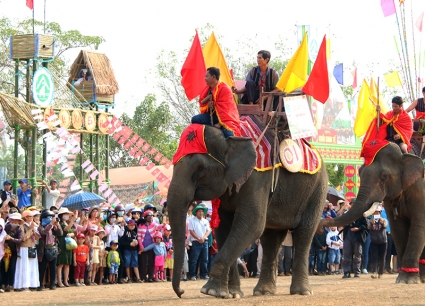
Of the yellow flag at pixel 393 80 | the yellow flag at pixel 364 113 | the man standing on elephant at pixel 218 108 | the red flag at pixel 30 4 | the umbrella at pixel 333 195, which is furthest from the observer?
the red flag at pixel 30 4

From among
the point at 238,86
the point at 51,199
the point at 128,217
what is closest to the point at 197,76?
the point at 238,86

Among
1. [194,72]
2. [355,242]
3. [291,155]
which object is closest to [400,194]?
[291,155]

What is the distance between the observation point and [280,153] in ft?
39.5

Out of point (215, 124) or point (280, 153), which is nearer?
point (215, 124)

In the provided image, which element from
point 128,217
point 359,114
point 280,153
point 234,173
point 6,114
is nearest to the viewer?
point 234,173

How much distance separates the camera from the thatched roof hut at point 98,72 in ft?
100.0

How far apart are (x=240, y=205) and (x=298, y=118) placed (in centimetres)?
165

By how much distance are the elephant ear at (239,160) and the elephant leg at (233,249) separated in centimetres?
56

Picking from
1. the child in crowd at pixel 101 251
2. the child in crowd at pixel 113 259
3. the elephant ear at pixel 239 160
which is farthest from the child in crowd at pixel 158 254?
the elephant ear at pixel 239 160

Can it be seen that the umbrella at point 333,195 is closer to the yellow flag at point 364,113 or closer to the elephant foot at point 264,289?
the yellow flag at point 364,113

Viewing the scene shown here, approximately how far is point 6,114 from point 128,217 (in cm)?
712

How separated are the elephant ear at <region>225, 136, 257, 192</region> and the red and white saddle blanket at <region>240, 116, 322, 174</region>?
1.96 feet

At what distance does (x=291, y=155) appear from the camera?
12266 mm

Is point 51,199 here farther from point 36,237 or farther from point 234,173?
point 234,173
